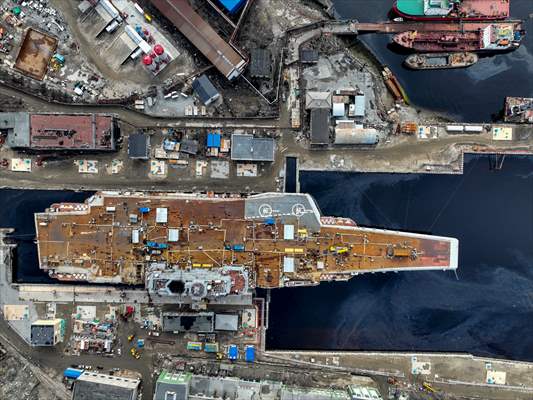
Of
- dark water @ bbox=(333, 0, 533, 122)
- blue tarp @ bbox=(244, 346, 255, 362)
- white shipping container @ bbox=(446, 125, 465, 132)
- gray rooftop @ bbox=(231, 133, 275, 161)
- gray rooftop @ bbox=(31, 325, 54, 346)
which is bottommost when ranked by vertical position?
blue tarp @ bbox=(244, 346, 255, 362)

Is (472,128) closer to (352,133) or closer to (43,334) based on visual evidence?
(352,133)

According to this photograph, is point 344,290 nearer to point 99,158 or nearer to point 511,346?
point 511,346

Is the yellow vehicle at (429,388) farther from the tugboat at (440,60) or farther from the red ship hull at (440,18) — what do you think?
the red ship hull at (440,18)

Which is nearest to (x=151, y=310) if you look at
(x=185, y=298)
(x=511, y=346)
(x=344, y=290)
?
(x=185, y=298)

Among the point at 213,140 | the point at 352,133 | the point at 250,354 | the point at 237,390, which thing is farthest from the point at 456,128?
the point at 237,390

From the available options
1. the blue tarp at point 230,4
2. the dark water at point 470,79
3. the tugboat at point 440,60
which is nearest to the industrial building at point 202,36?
the blue tarp at point 230,4

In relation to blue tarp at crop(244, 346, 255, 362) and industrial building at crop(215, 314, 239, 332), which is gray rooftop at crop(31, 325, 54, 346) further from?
blue tarp at crop(244, 346, 255, 362)

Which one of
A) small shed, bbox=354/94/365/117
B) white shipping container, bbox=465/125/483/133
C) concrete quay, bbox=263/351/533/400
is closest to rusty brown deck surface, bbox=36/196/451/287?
concrete quay, bbox=263/351/533/400
